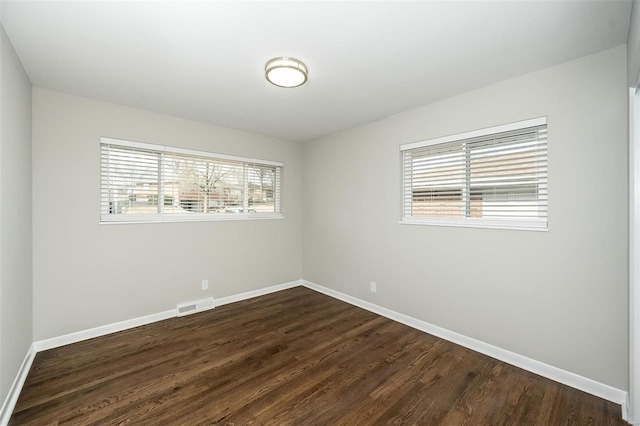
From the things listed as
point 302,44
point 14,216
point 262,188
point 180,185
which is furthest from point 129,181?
point 302,44

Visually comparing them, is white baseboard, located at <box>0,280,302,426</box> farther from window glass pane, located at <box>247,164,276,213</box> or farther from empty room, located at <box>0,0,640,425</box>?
window glass pane, located at <box>247,164,276,213</box>

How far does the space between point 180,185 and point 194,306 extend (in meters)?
1.61

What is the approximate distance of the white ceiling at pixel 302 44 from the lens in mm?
1696

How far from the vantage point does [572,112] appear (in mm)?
2209

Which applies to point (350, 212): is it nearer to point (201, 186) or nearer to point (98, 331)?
point (201, 186)

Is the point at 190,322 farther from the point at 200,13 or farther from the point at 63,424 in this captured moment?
the point at 200,13

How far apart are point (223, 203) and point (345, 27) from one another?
2.94m

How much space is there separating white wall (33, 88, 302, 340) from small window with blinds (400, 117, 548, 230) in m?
2.52

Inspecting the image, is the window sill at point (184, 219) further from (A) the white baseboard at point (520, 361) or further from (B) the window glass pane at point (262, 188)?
(A) the white baseboard at point (520, 361)

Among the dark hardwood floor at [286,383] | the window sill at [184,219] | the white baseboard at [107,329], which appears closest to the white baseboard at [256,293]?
the white baseboard at [107,329]

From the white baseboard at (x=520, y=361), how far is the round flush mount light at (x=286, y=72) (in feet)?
9.39

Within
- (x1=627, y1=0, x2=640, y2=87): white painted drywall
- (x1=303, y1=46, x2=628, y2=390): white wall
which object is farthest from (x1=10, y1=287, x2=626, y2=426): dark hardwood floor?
(x1=627, y1=0, x2=640, y2=87): white painted drywall

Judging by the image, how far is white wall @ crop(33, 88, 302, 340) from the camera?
276 cm

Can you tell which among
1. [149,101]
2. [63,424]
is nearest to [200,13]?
[149,101]
